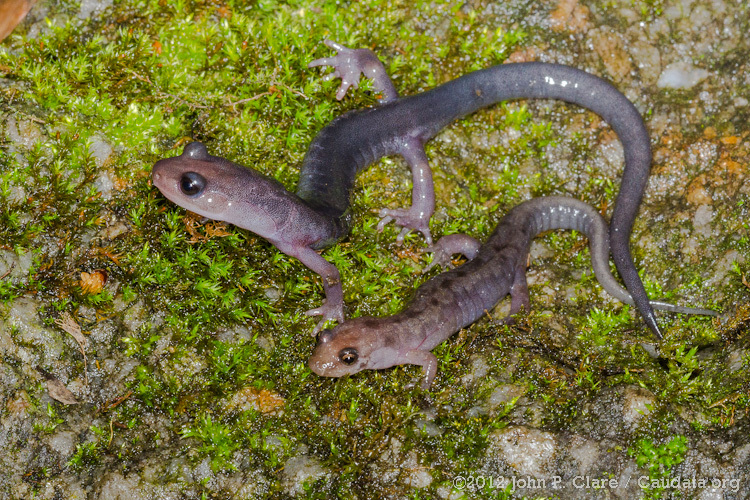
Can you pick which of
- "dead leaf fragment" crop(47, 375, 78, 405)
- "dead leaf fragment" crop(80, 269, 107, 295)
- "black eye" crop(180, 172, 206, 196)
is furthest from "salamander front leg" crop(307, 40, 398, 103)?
"dead leaf fragment" crop(47, 375, 78, 405)

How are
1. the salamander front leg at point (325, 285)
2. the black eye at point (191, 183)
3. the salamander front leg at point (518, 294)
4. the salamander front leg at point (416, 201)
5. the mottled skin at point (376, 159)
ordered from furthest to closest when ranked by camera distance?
1. the salamander front leg at point (416, 201)
2. the salamander front leg at point (518, 294)
3. the salamander front leg at point (325, 285)
4. the mottled skin at point (376, 159)
5. the black eye at point (191, 183)

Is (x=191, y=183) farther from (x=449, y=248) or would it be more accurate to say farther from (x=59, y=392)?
(x=449, y=248)

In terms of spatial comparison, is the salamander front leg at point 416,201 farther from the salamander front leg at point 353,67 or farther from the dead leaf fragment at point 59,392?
the dead leaf fragment at point 59,392

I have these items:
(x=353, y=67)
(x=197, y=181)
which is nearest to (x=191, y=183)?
(x=197, y=181)

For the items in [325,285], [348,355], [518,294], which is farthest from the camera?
[518,294]

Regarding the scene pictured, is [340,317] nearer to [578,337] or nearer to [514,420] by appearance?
[514,420]

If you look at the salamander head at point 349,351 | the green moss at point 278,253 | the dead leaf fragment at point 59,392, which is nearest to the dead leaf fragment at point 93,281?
the green moss at point 278,253
